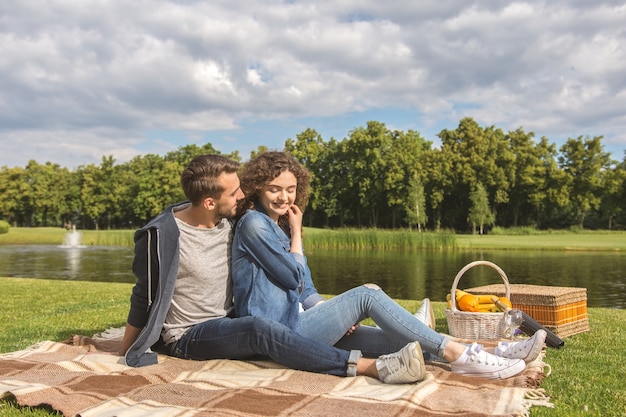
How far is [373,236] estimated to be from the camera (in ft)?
84.4

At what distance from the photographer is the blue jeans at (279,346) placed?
124 inches

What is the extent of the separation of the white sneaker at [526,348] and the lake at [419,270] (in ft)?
26.9

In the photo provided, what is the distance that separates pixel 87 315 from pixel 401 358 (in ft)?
15.3

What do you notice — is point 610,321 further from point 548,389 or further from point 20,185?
point 20,185

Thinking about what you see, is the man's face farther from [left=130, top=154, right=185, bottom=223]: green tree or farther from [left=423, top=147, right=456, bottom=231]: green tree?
[left=130, top=154, right=185, bottom=223]: green tree

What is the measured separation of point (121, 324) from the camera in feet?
18.5

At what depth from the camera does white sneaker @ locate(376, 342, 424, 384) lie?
3002 millimetres

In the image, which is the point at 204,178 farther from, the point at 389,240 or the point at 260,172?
the point at 389,240

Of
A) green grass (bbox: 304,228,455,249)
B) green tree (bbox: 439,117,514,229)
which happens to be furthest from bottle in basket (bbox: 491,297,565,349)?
green tree (bbox: 439,117,514,229)

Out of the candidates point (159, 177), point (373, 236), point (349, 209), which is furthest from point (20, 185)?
point (373, 236)

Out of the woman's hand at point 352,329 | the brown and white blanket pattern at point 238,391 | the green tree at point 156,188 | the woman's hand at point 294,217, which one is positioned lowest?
the brown and white blanket pattern at point 238,391

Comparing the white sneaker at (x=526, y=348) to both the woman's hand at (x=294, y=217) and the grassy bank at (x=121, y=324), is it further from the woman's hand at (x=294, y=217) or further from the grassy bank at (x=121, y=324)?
the woman's hand at (x=294, y=217)

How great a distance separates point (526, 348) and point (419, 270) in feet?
44.3

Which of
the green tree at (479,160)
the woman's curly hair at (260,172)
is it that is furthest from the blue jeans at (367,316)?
the green tree at (479,160)
